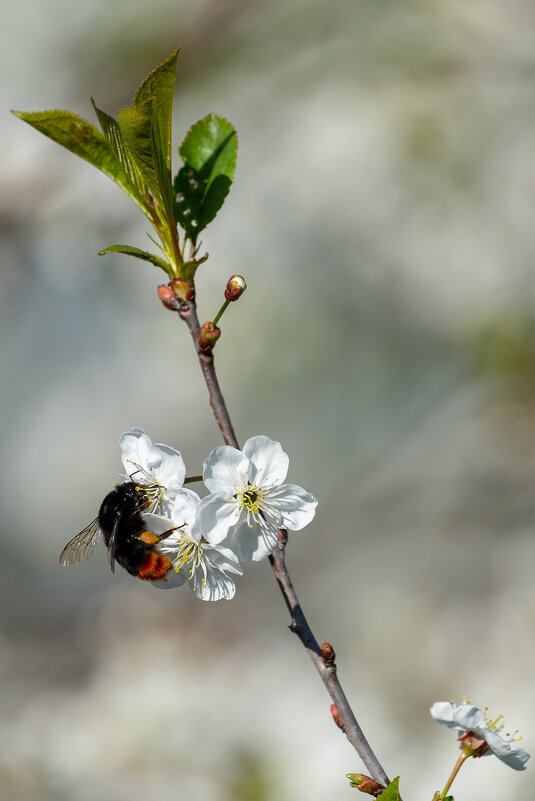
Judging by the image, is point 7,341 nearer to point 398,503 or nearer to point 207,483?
point 398,503

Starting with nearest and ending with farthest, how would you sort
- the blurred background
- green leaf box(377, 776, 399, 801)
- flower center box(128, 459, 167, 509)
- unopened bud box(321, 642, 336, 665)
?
green leaf box(377, 776, 399, 801), unopened bud box(321, 642, 336, 665), flower center box(128, 459, 167, 509), the blurred background

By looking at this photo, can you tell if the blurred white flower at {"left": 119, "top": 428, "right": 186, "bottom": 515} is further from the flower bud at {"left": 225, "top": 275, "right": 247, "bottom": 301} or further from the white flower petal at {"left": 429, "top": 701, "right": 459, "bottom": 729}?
the white flower petal at {"left": 429, "top": 701, "right": 459, "bottom": 729}

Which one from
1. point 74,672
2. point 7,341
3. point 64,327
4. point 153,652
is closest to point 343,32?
point 64,327

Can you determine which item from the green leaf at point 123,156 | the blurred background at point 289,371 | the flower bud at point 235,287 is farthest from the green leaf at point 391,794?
the blurred background at point 289,371

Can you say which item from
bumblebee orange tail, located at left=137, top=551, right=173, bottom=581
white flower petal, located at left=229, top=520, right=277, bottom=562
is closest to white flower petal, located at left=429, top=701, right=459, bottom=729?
white flower petal, located at left=229, top=520, right=277, bottom=562

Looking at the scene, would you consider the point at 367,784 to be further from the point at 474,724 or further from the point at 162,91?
the point at 162,91

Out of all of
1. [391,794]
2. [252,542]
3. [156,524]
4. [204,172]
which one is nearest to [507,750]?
[391,794]

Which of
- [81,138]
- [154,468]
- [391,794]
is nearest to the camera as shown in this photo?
[391,794]
